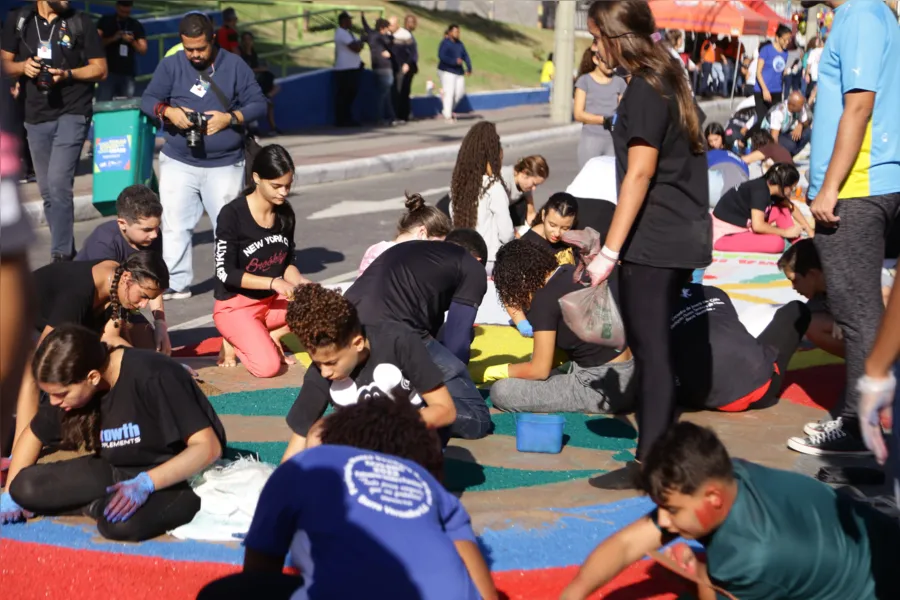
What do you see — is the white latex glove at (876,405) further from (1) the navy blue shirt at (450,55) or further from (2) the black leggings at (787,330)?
(1) the navy blue shirt at (450,55)

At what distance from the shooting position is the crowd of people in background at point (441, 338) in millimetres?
3277

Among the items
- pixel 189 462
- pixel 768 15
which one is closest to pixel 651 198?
pixel 189 462

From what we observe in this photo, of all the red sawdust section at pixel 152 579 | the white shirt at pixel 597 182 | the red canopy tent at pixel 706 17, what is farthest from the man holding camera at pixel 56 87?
the red canopy tent at pixel 706 17

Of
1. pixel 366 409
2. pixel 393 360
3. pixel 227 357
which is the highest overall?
pixel 366 409

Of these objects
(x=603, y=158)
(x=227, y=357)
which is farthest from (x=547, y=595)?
(x=603, y=158)

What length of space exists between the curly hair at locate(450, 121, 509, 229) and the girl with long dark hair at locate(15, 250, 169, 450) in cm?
319

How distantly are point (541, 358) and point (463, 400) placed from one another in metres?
0.59

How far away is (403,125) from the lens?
2153cm

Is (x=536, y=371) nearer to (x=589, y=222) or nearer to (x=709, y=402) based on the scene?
(x=709, y=402)

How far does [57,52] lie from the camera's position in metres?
8.89

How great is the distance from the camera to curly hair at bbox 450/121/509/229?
334 inches

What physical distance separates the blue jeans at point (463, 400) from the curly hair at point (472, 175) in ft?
9.15

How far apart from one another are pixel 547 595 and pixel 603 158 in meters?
6.09

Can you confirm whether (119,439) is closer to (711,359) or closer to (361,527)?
(361,527)
